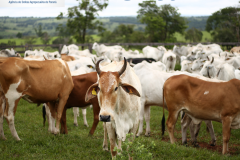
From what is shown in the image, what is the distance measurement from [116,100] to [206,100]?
2851 mm

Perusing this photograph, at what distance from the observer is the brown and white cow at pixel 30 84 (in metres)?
5.30

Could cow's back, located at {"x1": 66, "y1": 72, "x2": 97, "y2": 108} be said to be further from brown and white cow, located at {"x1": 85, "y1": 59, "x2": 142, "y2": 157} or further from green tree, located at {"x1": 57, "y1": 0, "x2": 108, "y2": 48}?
green tree, located at {"x1": 57, "y1": 0, "x2": 108, "y2": 48}

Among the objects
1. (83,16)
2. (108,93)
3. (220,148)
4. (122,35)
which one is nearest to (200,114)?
(220,148)

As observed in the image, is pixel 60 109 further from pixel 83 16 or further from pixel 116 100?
pixel 83 16

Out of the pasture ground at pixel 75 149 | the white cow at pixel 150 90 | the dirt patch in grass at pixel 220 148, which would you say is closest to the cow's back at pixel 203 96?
the pasture ground at pixel 75 149

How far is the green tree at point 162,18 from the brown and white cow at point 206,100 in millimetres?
38822

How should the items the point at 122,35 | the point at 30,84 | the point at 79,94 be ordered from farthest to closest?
1. the point at 122,35
2. the point at 79,94
3. the point at 30,84

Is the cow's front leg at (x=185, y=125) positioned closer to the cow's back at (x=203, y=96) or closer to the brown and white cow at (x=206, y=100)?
the brown and white cow at (x=206, y=100)

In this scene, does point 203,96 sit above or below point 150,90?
above

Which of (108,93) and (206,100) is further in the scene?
(206,100)

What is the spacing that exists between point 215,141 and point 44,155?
4.66 metres

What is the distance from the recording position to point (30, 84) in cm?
555

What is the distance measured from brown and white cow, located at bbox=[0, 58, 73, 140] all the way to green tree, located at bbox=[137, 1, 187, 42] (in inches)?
1545

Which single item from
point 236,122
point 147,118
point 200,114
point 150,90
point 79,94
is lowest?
point 147,118
